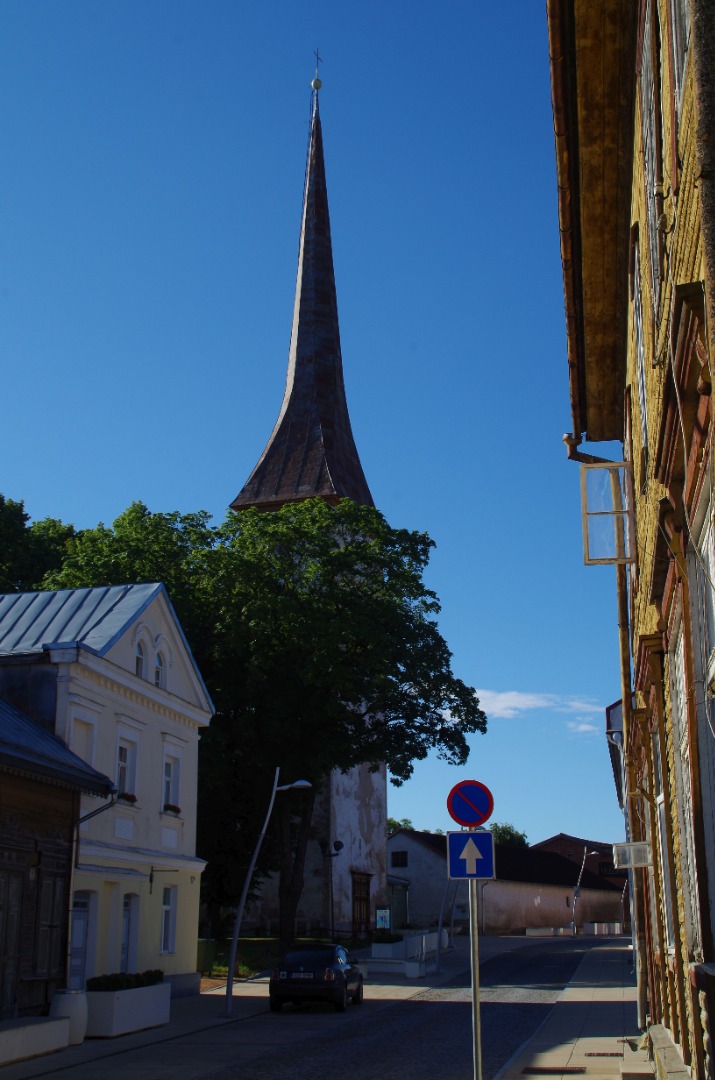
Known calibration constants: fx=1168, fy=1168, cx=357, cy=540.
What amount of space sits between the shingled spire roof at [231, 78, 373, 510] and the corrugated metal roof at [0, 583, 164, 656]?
29709mm

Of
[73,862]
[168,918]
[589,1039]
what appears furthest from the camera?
[168,918]

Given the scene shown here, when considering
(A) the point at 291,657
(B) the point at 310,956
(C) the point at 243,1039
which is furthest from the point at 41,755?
(A) the point at 291,657

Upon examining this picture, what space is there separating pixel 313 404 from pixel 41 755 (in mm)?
45466

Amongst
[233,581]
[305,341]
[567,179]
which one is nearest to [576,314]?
[567,179]

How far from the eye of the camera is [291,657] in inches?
1572

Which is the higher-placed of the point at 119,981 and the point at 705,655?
the point at 705,655

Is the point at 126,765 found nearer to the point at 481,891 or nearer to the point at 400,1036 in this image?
the point at 400,1036

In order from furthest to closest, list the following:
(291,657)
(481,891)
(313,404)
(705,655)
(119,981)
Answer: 1. (481,891)
2. (313,404)
3. (291,657)
4. (119,981)
5. (705,655)

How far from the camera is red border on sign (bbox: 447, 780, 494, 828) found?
11688 mm

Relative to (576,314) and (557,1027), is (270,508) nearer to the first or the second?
(557,1027)

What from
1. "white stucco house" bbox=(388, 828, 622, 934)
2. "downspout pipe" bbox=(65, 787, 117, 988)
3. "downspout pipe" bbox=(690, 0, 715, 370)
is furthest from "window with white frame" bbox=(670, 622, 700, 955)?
"white stucco house" bbox=(388, 828, 622, 934)

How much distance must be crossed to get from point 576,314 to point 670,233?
5742 millimetres

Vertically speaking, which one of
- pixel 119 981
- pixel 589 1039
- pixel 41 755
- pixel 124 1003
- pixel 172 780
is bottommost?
pixel 589 1039

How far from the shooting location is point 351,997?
2588 cm
